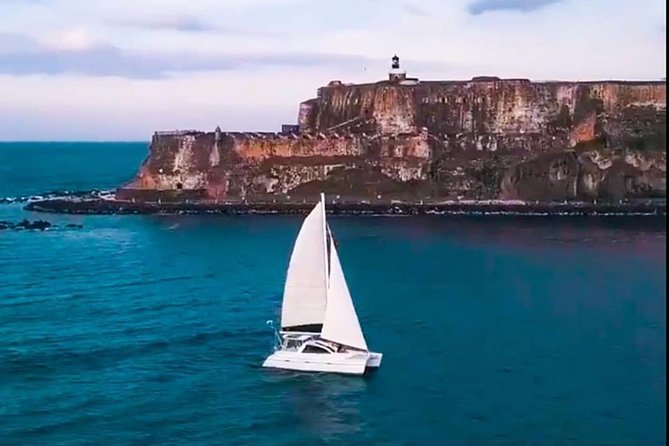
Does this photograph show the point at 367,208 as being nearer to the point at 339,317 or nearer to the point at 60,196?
the point at 60,196

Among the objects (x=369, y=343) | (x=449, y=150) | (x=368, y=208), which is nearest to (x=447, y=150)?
(x=449, y=150)

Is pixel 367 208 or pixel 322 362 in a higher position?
pixel 367 208

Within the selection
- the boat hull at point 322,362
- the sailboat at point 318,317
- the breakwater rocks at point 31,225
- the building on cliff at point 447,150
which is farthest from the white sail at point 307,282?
the building on cliff at point 447,150

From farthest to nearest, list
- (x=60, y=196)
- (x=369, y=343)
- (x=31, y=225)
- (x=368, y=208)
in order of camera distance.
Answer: (x=60, y=196) → (x=368, y=208) → (x=31, y=225) → (x=369, y=343)

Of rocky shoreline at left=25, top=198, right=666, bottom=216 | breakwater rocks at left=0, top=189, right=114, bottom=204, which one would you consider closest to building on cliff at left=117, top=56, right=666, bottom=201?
rocky shoreline at left=25, top=198, right=666, bottom=216

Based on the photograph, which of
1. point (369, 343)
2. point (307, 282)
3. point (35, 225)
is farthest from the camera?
point (35, 225)

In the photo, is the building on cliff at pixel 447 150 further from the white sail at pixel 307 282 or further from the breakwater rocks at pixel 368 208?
the white sail at pixel 307 282
